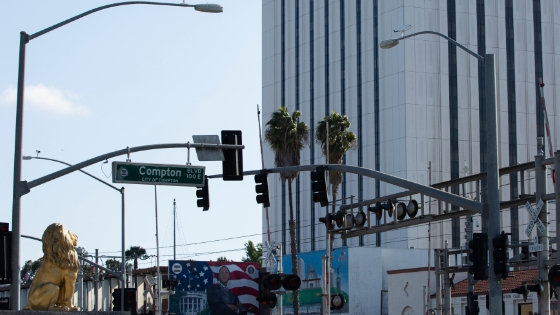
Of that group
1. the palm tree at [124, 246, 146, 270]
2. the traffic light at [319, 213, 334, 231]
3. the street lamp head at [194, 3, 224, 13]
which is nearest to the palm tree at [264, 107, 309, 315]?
the traffic light at [319, 213, 334, 231]

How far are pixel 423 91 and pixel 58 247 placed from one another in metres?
70.5

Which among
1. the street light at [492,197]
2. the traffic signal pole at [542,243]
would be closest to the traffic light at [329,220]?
the traffic signal pole at [542,243]

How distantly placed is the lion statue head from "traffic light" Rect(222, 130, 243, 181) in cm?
474

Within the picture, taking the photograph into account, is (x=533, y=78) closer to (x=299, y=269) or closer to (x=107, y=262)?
(x=299, y=269)

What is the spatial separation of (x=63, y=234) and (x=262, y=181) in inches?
291

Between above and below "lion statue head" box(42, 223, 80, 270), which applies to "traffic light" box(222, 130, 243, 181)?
above

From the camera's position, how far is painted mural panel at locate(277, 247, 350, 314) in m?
62.8

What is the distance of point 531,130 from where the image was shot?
8875 cm

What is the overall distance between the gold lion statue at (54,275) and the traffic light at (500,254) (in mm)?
9057

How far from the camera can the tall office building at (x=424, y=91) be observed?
83.4 meters

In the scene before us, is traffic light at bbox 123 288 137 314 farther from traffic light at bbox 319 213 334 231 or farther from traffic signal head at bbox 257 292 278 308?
traffic light at bbox 319 213 334 231

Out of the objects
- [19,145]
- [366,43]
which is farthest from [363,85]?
[19,145]

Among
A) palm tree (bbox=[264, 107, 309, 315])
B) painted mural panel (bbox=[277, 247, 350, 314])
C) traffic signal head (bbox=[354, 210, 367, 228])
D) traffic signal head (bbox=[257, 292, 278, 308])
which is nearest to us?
traffic signal head (bbox=[354, 210, 367, 228])

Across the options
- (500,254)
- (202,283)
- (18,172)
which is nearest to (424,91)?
(202,283)
